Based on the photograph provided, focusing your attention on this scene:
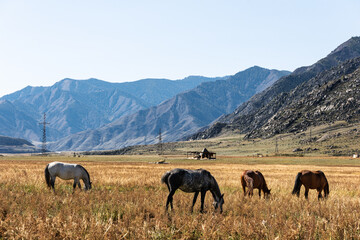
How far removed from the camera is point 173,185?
42.1 ft

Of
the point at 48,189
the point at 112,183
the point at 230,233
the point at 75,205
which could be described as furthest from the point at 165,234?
the point at 112,183

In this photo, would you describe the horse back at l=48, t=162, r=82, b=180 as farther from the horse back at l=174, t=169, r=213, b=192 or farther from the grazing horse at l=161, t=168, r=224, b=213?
the horse back at l=174, t=169, r=213, b=192

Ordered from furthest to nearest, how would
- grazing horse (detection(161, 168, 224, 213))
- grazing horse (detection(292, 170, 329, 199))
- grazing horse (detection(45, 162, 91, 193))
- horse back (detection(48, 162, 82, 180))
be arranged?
horse back (detection(48, 162, 82, 180)), grazing horse (detection(45, 162, 91, 193)), grazing horse (detection(292, 170, 329, 199)), grazing horse (detection(161, 168, 224, 213))

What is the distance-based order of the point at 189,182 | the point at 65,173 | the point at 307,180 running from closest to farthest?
1. the point at 189,182
2. the point at 307,180
3. the point at 65,173

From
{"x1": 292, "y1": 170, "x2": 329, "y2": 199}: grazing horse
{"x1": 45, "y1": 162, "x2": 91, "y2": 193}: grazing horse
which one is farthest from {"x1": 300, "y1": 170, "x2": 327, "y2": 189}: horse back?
{"x1": 45, "y1": 162, "x2": 91, "y2": 193}: grazing horse

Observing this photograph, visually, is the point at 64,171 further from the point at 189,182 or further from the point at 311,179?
the point at 311,179

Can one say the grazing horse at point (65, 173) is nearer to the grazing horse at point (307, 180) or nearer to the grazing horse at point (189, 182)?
the grazing horse at point (189, 182)

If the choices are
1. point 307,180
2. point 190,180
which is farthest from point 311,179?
point 190,180

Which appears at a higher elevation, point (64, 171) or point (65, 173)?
point (64, 171)

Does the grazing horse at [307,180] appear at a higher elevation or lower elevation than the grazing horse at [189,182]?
lower

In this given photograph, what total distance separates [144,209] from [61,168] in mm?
9360

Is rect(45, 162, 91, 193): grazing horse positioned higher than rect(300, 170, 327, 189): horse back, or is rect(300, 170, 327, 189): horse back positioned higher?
rect(45, 162, 91, 193): grazing horse

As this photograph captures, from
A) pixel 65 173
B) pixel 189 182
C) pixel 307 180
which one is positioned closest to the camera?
pixel 189 182

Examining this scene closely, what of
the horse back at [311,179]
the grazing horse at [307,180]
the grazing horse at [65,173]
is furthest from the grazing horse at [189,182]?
the grazing horse at [65,173]
